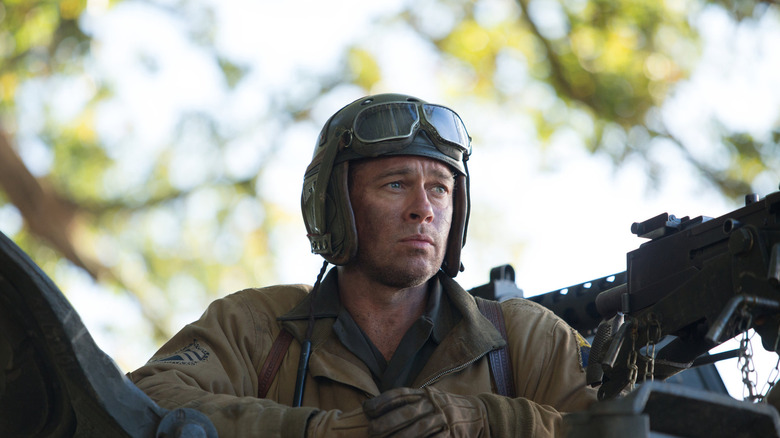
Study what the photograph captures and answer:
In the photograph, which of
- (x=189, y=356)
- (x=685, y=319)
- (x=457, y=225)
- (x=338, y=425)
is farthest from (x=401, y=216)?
(x=685, y=319)

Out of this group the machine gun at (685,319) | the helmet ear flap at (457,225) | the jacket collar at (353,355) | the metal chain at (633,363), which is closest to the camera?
the machine gun at (685,319)

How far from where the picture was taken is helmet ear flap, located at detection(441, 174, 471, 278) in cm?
403

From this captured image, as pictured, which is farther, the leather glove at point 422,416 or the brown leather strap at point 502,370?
the brown leather strap at point 502,370

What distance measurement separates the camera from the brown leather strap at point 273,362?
3.63 m

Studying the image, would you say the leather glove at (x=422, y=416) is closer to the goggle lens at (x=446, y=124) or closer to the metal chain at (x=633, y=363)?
the metal chain at (x=633, y=363)

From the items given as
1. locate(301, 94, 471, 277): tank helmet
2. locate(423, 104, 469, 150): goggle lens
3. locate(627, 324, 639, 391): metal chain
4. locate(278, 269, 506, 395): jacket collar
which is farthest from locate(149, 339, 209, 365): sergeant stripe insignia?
locate(627, 324, 639, 391): metal chain

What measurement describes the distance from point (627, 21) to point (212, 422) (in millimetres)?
7210

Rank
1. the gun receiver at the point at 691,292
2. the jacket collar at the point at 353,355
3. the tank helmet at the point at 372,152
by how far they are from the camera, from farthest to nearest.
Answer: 1. the tank helmet at the point at 372,152
2. the jacket collar at the point at 353,355
3. the gun receiver at the point at 691,292

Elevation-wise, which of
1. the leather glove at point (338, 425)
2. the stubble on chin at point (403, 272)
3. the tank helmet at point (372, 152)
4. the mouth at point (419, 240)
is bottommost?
the leather glove at point (338, 425)

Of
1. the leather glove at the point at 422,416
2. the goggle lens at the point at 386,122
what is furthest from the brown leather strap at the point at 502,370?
the goggle lens at the point at 386,122

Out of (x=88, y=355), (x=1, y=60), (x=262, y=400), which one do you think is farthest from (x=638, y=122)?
(x=88, y=355)

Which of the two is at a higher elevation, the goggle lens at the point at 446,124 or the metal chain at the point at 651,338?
the goggle lens at the point at 446,124

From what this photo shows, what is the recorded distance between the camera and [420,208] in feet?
12.4

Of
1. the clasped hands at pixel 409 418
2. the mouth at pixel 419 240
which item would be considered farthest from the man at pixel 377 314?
the clasped hands at pixel 409 418
